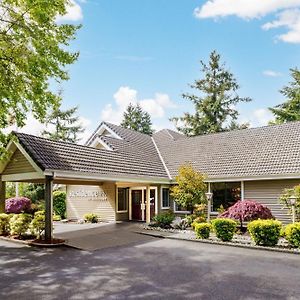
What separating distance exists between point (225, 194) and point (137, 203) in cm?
600

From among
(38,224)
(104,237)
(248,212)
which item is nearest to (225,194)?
(248,212)

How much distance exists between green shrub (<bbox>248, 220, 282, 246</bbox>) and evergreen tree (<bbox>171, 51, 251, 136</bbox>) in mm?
29118

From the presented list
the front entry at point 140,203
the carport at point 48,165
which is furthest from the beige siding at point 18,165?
the front entry at point 140,203

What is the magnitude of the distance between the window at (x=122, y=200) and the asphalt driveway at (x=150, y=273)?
369 inches

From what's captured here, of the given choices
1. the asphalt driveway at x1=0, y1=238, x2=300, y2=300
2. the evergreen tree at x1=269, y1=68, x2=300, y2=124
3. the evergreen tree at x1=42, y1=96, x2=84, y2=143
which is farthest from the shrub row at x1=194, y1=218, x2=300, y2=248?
the evergreen tree at x1=42, y1=96, x2=84, y2=143

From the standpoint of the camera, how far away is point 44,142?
16.0 metres

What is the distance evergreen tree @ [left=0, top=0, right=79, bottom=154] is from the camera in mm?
11750

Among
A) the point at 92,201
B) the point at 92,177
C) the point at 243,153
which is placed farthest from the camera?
the point at 92,201

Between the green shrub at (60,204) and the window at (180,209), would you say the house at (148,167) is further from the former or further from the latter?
the green shrub at (60,204)

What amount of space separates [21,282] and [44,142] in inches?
348

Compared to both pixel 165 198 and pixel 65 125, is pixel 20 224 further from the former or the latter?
pixel 65 125

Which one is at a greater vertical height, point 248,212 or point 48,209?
point 48,209

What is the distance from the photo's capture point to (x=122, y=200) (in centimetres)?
2239

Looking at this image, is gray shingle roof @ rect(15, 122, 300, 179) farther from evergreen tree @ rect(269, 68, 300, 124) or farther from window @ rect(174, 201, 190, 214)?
evergreen tree @ rect(269, 68, 300, 124)
